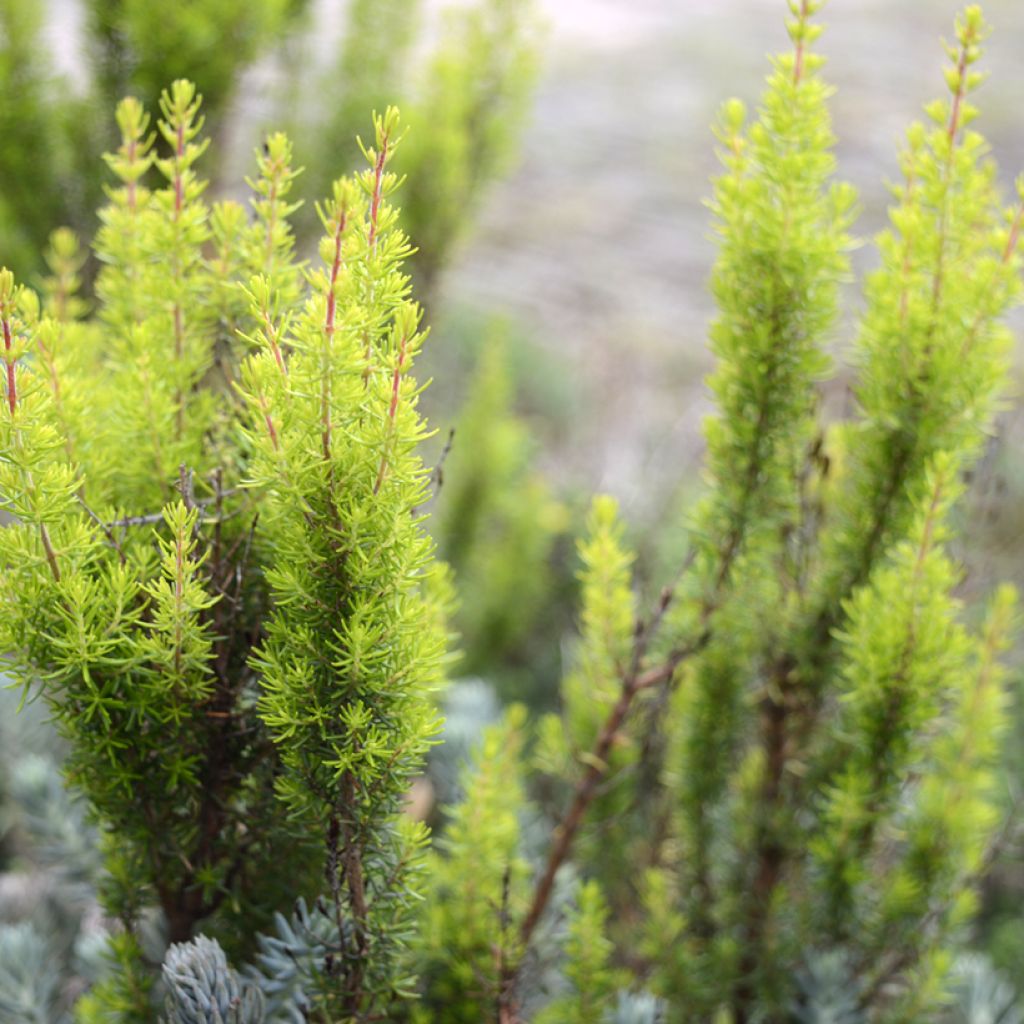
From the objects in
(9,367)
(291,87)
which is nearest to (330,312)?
(9,367)

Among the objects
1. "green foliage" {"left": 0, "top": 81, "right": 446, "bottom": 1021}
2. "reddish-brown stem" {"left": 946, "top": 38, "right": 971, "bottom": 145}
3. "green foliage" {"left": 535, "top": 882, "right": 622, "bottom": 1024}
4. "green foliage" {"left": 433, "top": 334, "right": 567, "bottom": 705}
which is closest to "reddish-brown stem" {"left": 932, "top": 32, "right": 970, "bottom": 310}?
"reddish-brown stem" {"left": 946, "top": 38, "right": 971, "bottom": 145}

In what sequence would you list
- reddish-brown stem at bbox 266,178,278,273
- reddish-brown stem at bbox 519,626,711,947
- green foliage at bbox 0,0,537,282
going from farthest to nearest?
green foliage at bbox 0,0,537,282, reddish-brown stem at bbox 519,626,711,947, reddish-brown stem at bbox 266,178,278,273

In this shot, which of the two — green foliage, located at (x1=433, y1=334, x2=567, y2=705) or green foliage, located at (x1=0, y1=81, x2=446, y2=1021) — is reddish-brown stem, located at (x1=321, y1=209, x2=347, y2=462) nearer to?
green foliage, located at (x1=0, y1=81, x2=446, y2=1021)

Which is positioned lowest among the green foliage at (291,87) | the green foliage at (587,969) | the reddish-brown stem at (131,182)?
the green foliage at (587,969)

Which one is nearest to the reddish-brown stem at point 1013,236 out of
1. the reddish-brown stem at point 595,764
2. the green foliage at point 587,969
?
the reddish-brown stem at point 595,764

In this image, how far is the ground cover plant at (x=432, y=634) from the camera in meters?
0.76

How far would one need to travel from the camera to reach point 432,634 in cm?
81

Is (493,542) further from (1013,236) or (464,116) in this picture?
(1013,236)

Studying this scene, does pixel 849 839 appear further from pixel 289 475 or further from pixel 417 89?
pixel 417 89

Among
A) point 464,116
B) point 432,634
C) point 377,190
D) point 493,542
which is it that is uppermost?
point 464,116

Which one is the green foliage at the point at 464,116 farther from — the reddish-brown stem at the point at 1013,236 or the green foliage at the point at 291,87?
the reddish-brown stem at the point at 1013,236

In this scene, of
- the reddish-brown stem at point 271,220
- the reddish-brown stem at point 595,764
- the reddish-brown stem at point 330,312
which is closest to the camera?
the reddish-brown stem at point 330,312

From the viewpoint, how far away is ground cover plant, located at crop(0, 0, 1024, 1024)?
0.76 metres

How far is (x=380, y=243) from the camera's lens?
740mm
